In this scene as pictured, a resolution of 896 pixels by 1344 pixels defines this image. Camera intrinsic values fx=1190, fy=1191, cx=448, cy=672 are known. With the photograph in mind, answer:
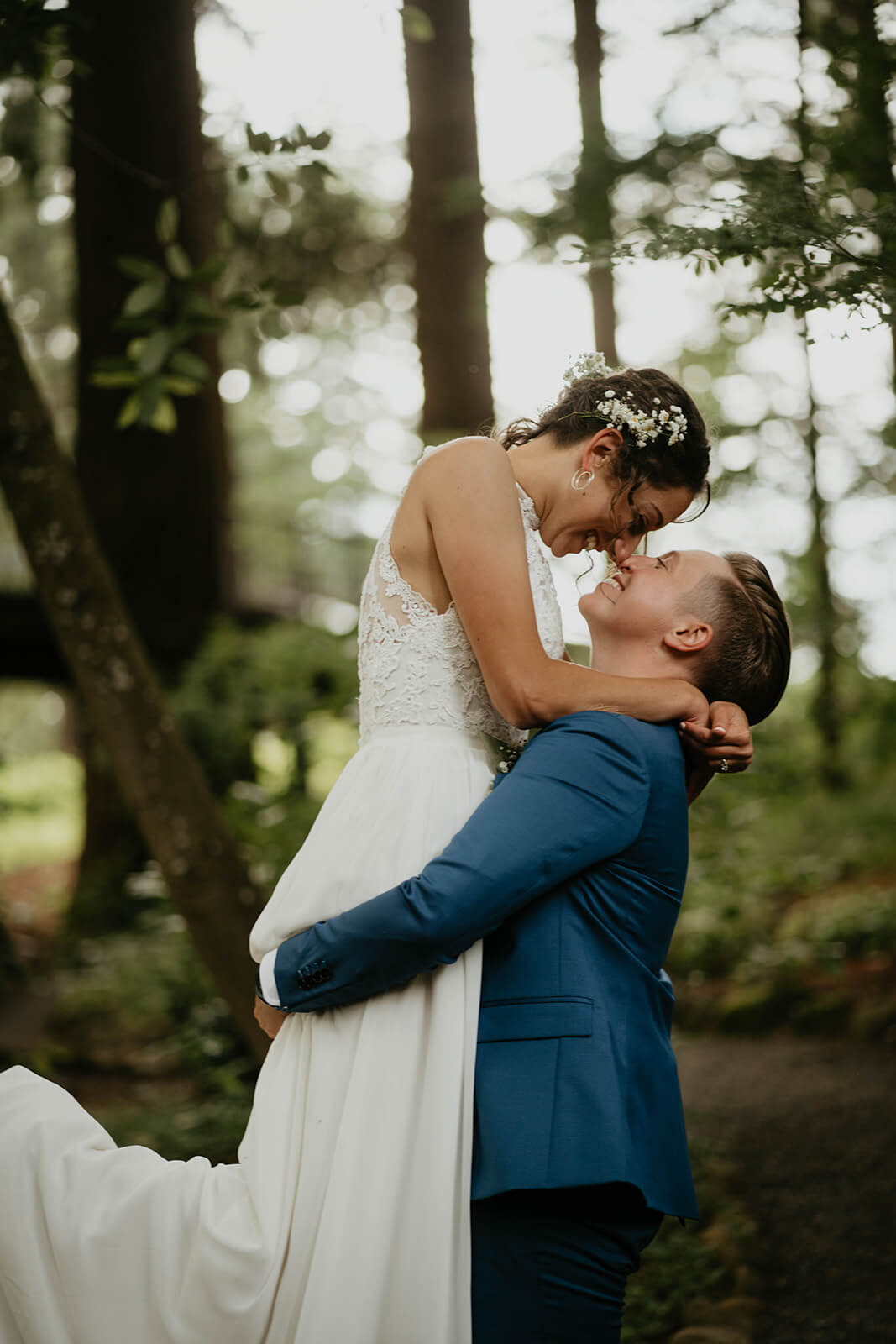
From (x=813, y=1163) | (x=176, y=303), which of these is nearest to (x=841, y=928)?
(x=813, y=1163)

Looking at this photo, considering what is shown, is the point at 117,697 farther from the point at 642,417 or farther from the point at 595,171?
the point at 595,171

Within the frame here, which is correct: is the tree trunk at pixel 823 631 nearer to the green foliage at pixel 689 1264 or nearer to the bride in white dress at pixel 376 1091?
the green foliage at pixel 689 1264

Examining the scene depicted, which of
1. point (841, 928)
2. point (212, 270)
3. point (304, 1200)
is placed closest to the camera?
point (304, 1200)

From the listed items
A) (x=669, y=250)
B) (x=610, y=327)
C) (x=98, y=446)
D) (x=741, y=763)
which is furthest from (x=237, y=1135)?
(x=610, y=327)

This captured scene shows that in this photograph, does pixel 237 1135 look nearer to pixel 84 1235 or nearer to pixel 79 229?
pixel 84 1235

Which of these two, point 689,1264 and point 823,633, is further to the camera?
point 823,633

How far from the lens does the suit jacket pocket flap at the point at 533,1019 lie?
232cm

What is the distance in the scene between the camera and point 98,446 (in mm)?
9461

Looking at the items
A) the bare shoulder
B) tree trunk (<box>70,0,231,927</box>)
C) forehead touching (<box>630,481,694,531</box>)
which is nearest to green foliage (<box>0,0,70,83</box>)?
the bare shoulder

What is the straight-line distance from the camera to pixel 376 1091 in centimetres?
237

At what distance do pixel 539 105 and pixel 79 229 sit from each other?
408cm

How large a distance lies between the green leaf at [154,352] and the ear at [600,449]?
1.78 metres

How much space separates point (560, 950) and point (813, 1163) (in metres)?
3.37

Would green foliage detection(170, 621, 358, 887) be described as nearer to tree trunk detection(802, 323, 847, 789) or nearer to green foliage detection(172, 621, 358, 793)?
green foliage detection(172, 621, 358, 793)
